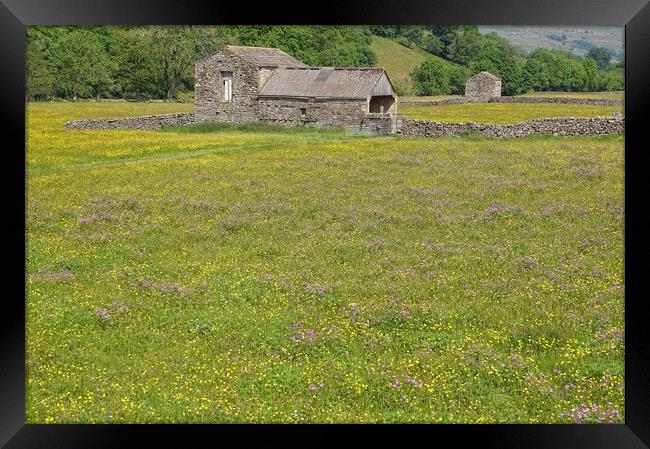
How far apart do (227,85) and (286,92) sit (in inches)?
187

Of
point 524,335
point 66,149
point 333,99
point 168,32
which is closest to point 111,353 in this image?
point 524,335

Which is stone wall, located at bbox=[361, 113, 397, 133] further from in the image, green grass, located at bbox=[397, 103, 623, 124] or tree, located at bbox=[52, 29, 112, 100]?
tree, located at bbox=[52, 29, 112, 100]

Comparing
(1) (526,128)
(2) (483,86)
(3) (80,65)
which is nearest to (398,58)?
(2) (483,86)

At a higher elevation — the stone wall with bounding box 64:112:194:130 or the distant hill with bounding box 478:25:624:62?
the distant hill with bounding box 478:25:624:62

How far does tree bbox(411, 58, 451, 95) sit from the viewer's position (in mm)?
52409

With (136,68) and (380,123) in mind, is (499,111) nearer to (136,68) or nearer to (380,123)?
(380,123)

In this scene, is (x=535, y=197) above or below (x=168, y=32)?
below

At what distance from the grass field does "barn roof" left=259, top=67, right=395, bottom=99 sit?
1440cm

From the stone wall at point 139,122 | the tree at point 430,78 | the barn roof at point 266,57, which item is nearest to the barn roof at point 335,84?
the barn roof at point 266,57

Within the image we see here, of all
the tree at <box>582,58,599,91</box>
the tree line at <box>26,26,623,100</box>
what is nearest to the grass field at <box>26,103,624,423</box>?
the tree line at <box>26,26,623,100</box>

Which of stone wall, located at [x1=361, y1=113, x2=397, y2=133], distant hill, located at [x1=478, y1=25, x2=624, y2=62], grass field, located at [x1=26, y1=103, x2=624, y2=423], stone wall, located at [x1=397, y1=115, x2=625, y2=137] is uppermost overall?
distant hill, located at [x1=478, y1=25, x2=624, y2=62]

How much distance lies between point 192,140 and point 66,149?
6.39 meters
